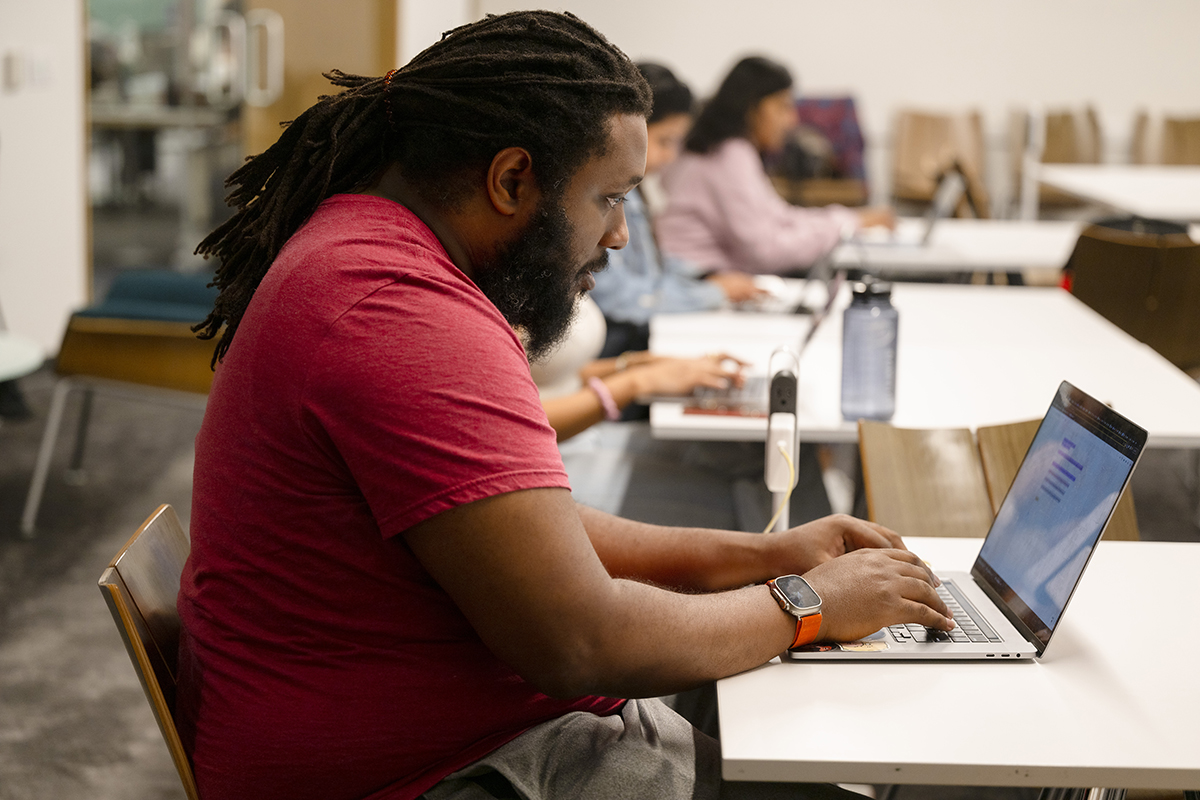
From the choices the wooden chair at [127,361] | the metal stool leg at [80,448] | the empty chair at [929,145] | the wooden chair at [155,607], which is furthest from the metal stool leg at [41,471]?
the empty chair at [929,145]

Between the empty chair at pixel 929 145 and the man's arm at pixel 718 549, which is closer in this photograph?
the man's arm at pixel 718 549

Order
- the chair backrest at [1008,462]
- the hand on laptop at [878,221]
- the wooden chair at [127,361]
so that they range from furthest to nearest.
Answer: the hand on laptop at [878,221] → the wooden chair at [127,361] → the chair backrest at [1008,462]

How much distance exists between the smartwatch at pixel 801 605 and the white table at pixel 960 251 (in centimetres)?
263

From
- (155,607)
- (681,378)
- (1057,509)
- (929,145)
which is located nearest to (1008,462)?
(1057,509)

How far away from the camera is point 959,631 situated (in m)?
1.21

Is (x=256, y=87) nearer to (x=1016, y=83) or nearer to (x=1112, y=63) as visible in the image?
(x=1016, y=83)

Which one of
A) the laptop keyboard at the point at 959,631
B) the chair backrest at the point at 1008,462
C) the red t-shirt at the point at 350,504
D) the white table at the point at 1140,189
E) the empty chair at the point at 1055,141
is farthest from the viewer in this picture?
the empty chair at the point at 1055,141

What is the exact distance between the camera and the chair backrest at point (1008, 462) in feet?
5.54

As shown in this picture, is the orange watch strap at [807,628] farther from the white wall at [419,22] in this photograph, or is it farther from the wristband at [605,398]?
the white wall at [419,22]

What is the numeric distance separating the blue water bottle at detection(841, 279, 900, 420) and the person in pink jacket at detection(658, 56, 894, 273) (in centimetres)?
192

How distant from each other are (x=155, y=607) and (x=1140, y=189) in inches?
190

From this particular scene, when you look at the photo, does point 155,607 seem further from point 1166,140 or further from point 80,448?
point 1166,140

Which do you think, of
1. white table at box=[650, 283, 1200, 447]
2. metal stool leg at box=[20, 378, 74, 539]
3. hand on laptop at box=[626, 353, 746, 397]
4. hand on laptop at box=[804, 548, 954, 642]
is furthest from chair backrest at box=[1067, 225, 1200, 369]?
metal stool leg at box=[20, 378, 74, 539]

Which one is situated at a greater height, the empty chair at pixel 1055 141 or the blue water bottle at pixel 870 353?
the empty chair at pixel 1055 141
